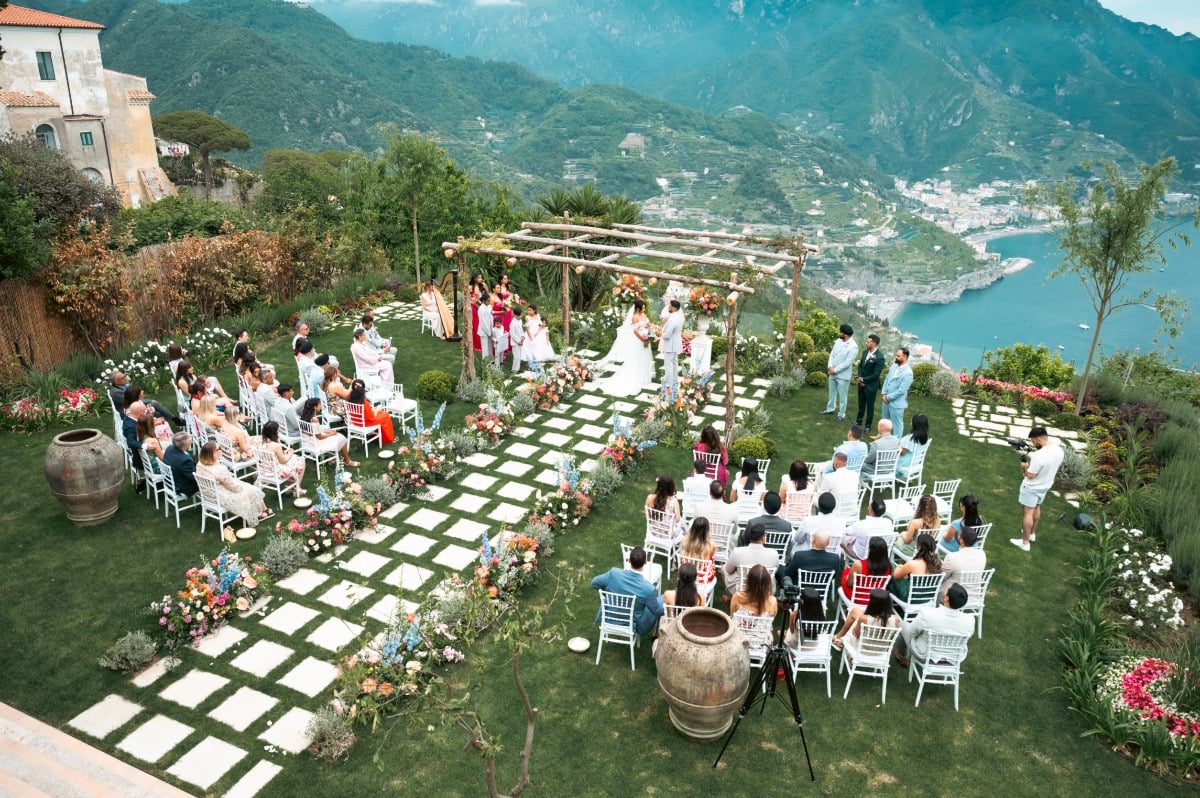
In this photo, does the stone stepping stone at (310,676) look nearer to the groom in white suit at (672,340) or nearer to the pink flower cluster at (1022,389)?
the groom in white suit at (672,340)

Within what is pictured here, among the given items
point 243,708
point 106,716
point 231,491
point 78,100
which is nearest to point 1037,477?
point 243,708

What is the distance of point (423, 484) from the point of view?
970 cm

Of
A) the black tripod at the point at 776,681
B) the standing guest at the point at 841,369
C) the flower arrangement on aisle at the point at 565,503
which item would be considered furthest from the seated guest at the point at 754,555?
the standing guest at the point at 841,369

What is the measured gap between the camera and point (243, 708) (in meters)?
6.23

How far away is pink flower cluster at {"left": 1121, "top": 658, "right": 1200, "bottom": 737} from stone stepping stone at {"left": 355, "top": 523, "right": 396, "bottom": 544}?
7513 millimetres

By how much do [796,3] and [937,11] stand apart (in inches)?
1470

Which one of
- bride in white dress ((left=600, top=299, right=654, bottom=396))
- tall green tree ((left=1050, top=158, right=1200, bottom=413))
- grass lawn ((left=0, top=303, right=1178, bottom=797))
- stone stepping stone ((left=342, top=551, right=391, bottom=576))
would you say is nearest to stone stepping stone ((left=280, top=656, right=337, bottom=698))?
grass lawn ((left=0, top=303, right=1178, bottom=797))

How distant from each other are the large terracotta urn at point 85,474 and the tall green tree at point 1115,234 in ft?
46.9

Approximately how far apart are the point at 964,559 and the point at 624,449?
15.4 feet

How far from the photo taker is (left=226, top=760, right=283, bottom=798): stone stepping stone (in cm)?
→ 543

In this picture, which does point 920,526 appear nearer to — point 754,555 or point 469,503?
point 754,555

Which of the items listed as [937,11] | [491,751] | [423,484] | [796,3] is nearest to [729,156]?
[423,484]

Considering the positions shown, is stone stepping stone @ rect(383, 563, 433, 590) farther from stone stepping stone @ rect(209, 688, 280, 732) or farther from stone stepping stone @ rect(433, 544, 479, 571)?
stone stepping stone @ rect(209, 688, 280, 732)

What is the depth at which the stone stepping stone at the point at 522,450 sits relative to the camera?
1093 centimetres
